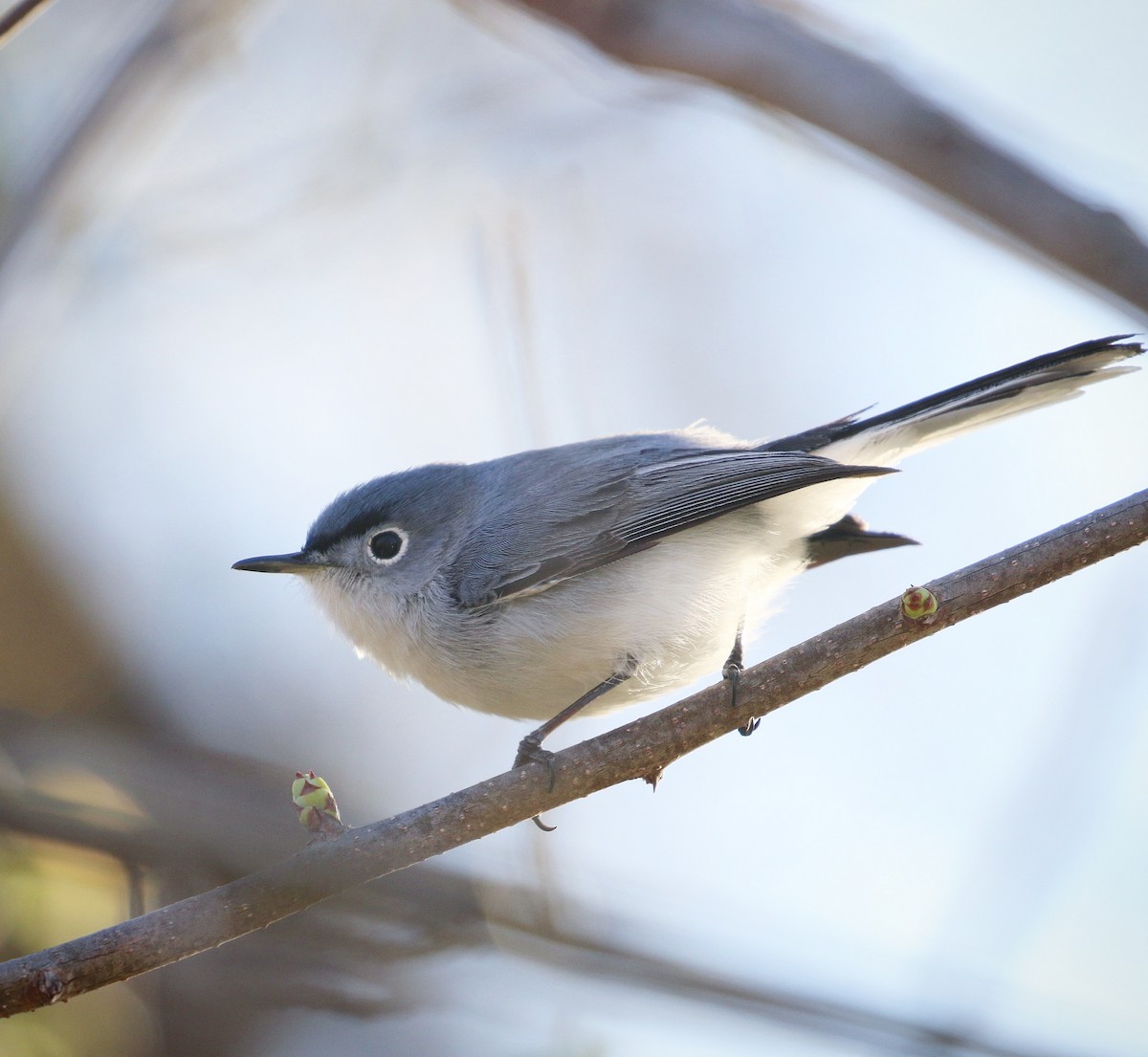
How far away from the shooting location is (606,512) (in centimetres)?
272

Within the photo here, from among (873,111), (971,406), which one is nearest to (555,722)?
(971,406)

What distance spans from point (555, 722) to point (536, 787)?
456 mm

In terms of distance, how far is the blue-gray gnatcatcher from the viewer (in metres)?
2.55

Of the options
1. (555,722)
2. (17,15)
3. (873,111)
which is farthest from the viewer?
(555,722)

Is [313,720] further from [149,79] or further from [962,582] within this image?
[962,582]

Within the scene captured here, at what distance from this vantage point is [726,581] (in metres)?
2.75

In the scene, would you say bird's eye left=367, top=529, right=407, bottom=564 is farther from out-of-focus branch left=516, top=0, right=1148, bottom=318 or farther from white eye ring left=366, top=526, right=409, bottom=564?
out-of-focus branch left=516, top=0, right=1148, bottom=318

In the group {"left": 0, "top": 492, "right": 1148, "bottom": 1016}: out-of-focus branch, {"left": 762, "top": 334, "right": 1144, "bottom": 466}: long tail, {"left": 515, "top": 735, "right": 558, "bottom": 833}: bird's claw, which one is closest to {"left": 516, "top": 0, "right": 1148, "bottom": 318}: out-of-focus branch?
{"left": 762, "top": 334, "right": 1144, "bottom": 466}: long tail

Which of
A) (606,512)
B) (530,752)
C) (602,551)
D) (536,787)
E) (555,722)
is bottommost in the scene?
(536,787)

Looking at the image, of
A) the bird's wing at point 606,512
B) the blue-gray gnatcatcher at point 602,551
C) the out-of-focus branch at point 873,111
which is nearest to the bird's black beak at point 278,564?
the blue-gray gnatcatcher at point 602,551

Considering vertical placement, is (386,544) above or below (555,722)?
above

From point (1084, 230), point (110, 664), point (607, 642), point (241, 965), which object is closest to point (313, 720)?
point (110, 664)

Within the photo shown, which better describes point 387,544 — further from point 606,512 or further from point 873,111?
point 873,111

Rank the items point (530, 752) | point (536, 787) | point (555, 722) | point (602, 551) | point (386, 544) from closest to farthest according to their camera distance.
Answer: point (536, 787), point (530, 752), point (555, 722), point (602, 551), point (386, 544)
